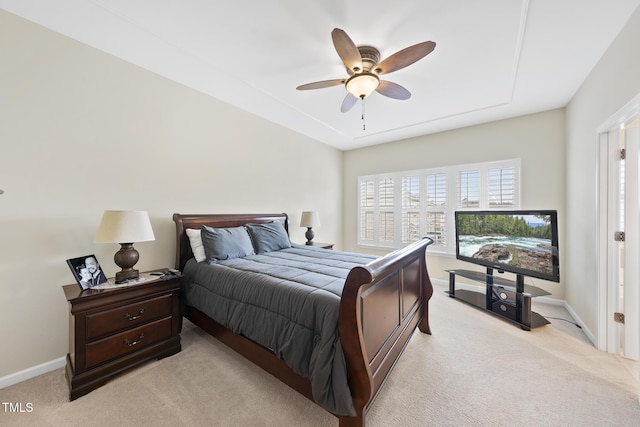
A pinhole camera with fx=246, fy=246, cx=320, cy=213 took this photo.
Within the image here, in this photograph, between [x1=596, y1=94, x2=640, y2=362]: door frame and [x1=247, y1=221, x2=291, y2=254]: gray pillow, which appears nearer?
[x1=596, y1=94, x2=640, y2=362]: door frame

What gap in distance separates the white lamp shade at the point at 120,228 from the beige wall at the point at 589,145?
3.79 meters

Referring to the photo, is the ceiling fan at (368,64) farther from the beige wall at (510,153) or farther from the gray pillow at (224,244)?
the beige wall at (510,153)

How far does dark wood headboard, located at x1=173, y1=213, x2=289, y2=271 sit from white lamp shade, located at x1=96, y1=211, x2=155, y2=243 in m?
0.63

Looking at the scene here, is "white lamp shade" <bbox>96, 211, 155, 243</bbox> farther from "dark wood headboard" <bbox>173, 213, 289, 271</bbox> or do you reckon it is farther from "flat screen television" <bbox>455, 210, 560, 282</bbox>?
"flat screen television" <bbox>455, 210, 560, 282</bbox>

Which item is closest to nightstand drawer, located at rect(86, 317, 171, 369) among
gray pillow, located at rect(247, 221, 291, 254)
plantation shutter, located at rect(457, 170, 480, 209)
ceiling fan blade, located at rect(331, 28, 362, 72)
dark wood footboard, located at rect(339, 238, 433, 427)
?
gray pillow, located at rect(247, 221, 291, 254)

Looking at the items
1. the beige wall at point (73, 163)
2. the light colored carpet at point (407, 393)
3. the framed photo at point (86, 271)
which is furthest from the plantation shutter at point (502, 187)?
the framed photo at point (86, 271)

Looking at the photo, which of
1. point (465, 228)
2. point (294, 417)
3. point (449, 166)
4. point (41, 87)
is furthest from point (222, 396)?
point (449, 166)

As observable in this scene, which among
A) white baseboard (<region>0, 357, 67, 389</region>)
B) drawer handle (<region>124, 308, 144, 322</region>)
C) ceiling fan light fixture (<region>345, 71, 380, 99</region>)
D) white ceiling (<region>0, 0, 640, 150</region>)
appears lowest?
white baseboard (<region>0, 357, 67, 389</region>)

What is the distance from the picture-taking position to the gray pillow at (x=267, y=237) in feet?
9.96

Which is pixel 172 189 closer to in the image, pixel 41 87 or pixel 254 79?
pixel 41 87

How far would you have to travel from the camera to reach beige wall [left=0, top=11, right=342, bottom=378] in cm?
182

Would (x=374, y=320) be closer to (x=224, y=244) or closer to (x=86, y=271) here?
(x=224, y=244)

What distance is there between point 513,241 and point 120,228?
401 cm

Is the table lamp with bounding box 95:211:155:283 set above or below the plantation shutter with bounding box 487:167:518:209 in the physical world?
below
